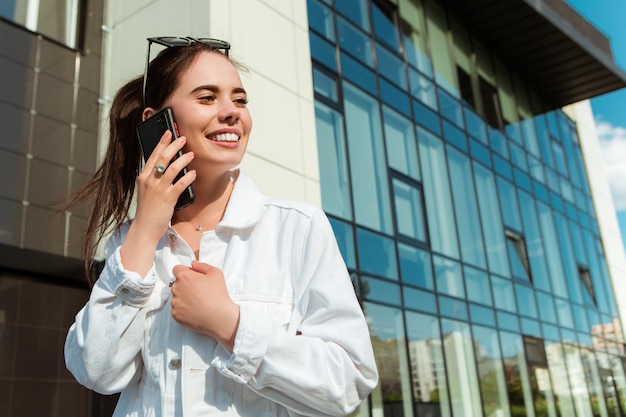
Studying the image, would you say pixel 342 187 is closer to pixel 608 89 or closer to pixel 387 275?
pixel 387 275

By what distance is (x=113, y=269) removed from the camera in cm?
153

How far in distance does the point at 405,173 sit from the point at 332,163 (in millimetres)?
2105

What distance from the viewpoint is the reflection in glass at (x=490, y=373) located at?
34.1 ft

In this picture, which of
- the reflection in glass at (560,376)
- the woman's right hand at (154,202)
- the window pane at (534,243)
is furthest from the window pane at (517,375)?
the woman's right hand at (154,202)

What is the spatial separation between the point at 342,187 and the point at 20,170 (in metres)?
4.04

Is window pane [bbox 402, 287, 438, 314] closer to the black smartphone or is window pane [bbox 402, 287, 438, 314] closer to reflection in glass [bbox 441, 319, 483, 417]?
reflection in glass [bbox 441, 319, 483, 417]

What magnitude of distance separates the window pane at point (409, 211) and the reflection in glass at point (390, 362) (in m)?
1.41

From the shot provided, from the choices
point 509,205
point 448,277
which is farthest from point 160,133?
point 509,205

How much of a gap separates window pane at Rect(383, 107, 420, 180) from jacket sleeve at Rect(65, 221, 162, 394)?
27.8ft

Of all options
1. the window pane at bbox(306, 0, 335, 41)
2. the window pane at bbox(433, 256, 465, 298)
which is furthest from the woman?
the window pane at bbox(433, 256, 465, 298)

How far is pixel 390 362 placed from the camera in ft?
28.0

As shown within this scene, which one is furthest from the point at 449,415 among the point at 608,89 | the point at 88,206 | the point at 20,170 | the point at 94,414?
the point at 608,89

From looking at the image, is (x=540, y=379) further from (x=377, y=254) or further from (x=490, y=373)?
(x=377, y=254)

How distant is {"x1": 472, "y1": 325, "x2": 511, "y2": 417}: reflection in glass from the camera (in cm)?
1039
